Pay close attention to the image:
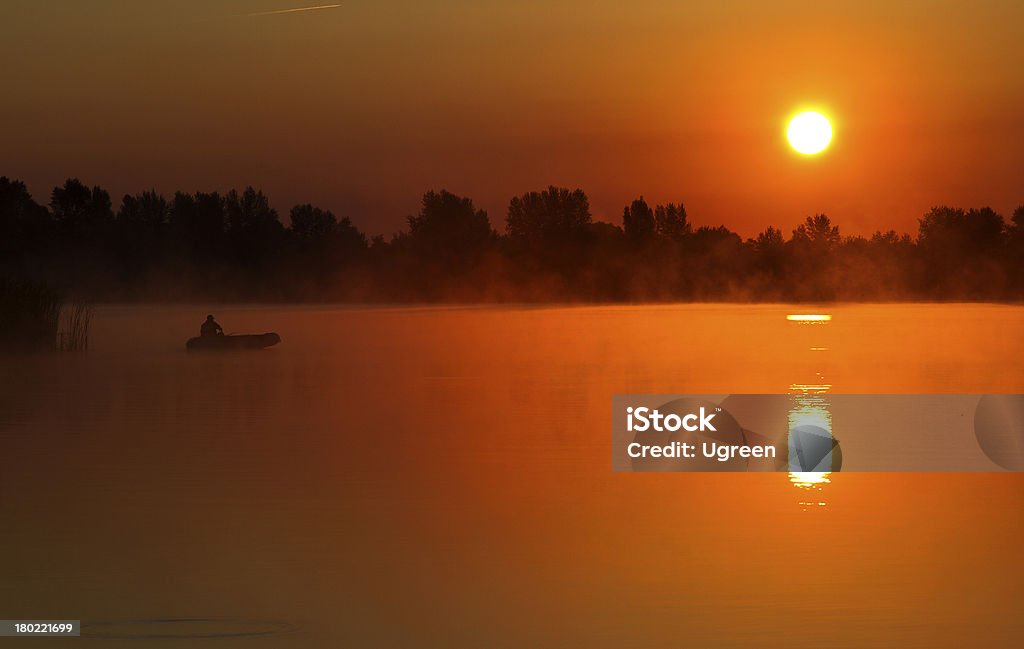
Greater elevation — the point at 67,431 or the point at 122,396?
the point at 122,396

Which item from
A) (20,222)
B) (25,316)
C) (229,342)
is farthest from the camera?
(20,222)

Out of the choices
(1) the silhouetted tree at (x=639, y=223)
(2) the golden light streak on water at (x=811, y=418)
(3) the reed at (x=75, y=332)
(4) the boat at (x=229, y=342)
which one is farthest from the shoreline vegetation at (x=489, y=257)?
(2) the golden light streak on water at (x=811, y=418)

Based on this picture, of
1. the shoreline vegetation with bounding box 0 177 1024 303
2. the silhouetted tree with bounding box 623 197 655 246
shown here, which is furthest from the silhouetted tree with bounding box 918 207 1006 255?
the silhouetted tree with bounding box 623 197 655 246

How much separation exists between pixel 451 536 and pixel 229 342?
74.9 ft

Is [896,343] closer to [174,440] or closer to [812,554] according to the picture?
[174,440]

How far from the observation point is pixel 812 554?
8133 mm

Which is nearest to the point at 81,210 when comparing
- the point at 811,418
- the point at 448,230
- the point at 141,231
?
the point at 141,231

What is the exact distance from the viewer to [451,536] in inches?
345

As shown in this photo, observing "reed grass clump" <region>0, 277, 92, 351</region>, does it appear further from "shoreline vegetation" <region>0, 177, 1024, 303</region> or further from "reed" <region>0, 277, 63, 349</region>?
"shoreline vegetation" <region>0, 177, 1024, 303</region>

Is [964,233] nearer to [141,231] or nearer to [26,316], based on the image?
[141,231]

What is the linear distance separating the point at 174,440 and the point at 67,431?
72.5 inches

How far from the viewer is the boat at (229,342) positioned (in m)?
30.2

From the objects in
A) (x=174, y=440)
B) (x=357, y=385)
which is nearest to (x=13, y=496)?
(x=174, y=440)

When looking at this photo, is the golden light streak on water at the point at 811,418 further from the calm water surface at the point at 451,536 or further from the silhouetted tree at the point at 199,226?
the silhouetted tree at the point at 199,226
